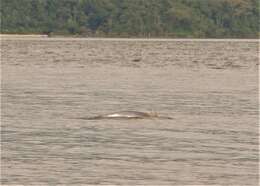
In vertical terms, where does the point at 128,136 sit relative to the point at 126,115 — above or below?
above

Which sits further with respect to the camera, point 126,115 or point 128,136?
point 126,115

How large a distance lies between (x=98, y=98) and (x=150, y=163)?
17.9m

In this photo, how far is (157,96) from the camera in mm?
42219

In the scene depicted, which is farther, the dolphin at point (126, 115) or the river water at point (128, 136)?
the dolphin at point (126, 115)

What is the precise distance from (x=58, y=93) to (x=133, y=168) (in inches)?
848

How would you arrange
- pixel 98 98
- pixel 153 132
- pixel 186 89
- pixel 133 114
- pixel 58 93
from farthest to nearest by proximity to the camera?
pixel 186 89
pixel 58 93
pixel 98 98
pixel 133 114
pixel 153 132

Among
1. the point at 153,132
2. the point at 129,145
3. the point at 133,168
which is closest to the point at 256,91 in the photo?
the point at 153,132

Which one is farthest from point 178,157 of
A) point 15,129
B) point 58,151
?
point 15,129

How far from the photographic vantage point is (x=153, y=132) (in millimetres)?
28234

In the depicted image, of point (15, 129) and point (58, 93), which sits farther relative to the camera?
point (58, 93)

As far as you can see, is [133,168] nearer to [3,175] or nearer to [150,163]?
[150,163]

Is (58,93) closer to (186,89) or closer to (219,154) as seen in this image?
(186,89)

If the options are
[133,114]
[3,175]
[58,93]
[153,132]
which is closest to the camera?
[3,175]

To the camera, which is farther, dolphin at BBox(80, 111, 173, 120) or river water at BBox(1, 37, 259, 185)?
dolphin at BBox(80, 111, 173, 120)
